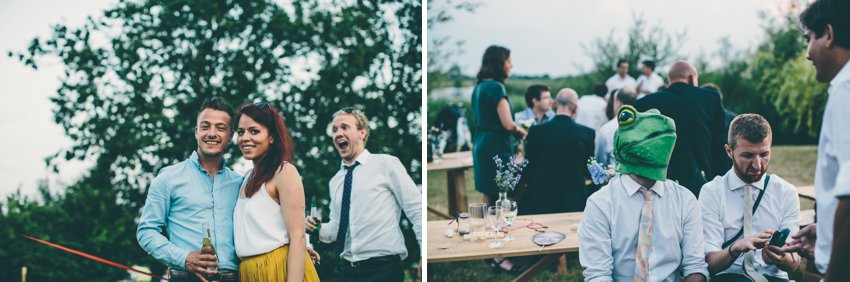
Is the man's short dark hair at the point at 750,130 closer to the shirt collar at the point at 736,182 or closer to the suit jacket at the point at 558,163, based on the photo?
the shirt collar at the point at 736,182

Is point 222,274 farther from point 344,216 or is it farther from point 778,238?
point 778,238

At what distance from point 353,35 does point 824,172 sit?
3.65 metres

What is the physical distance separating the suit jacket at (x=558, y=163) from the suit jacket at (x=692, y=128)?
1.71 feet

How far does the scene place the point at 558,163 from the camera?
4.45 metres

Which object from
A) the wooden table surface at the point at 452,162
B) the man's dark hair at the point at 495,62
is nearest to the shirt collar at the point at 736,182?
the man's dark hair at the point at 495,62

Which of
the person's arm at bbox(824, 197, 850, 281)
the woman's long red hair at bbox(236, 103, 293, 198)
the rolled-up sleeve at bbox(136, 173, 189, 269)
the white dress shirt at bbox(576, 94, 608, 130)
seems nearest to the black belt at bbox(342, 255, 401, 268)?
the woman's long red hair at bbox(236, 103, 293, 198)

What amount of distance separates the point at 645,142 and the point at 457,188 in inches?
152

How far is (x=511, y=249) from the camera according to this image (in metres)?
3.29

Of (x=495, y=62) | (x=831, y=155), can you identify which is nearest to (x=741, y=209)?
(x=831, y=155)

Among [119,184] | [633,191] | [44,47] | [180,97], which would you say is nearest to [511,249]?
[633,191]

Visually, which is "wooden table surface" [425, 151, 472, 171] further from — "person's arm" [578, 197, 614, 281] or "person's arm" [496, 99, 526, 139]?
"person's arm" [578, 197, 614, 281]

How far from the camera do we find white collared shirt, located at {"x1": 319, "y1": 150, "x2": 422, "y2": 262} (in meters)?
3.30

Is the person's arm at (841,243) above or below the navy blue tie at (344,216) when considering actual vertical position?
above

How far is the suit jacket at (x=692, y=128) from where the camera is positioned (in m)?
4.00
